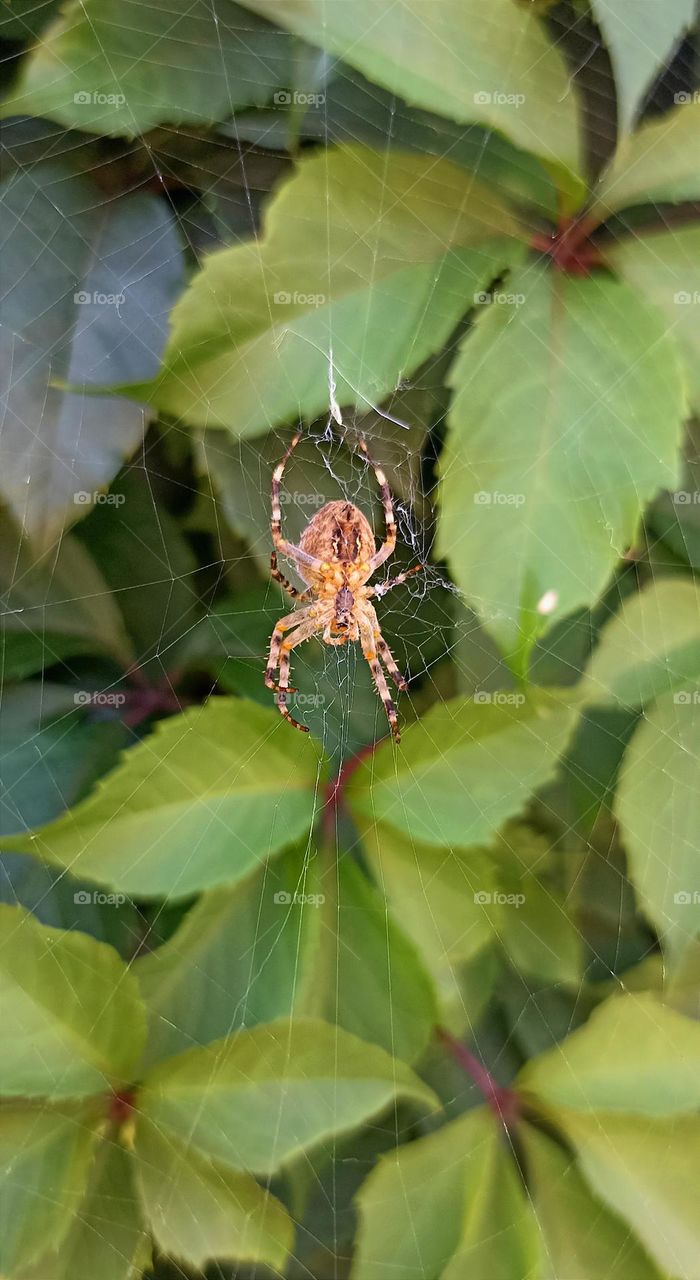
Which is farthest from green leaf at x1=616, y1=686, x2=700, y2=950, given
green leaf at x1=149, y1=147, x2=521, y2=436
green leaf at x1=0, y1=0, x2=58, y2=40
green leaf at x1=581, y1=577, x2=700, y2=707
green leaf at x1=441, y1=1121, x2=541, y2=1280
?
green leaf at x1=0, y1=0, x2=58, y2=40

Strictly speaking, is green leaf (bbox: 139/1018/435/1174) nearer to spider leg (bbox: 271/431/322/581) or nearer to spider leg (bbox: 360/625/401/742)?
spider leg (bbox: 360/625/401/742)

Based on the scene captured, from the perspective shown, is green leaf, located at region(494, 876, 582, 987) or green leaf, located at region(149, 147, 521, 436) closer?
green leaf, located at region(149, 147, 521, 436)

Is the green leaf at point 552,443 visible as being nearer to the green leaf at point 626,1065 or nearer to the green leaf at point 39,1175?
the green leaf at point 626,1065

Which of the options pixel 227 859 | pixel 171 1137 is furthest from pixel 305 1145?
pixel 227 859

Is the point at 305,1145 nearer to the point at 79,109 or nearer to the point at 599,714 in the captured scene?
the point at 599,714

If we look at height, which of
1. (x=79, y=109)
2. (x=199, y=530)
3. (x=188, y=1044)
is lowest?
→ (x=188, y=1044)

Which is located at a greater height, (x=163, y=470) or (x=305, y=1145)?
(x=163, y=470)

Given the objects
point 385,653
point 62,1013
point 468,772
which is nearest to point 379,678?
point 385,653
